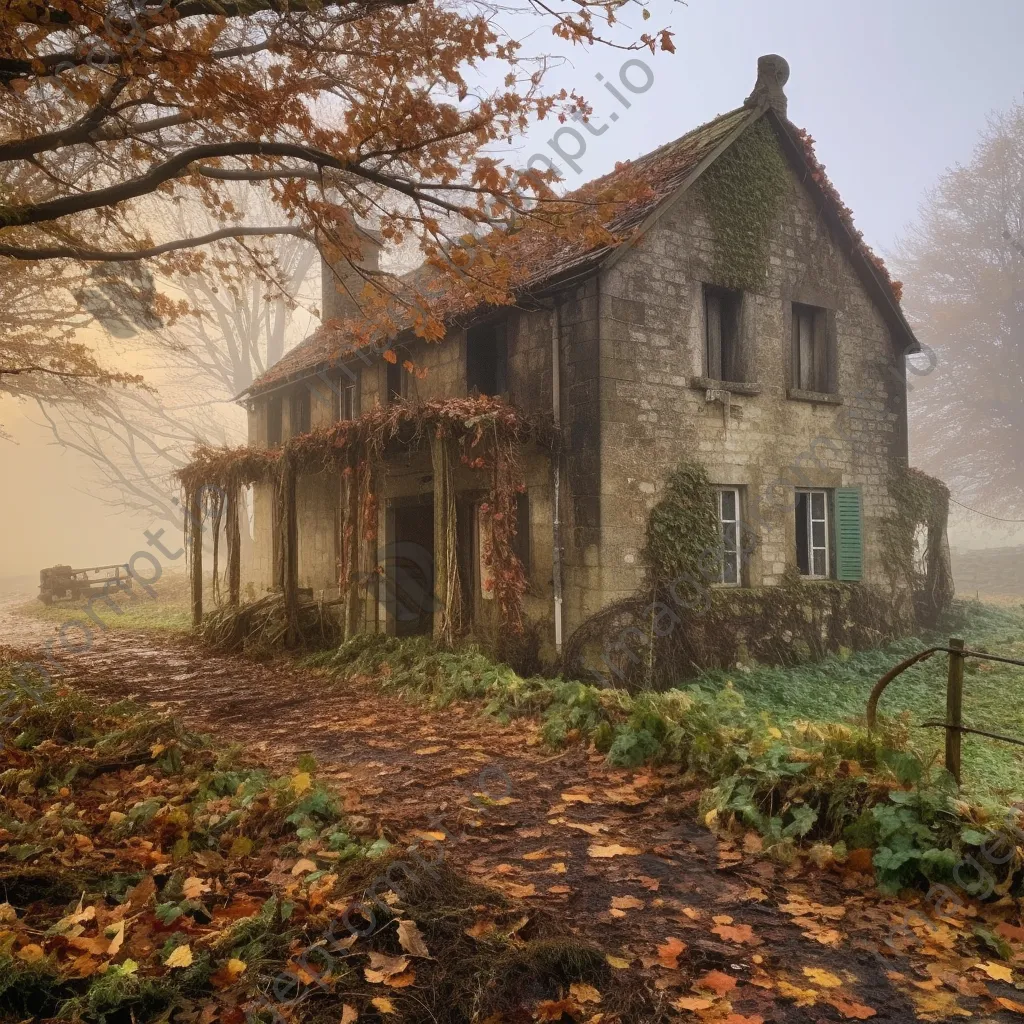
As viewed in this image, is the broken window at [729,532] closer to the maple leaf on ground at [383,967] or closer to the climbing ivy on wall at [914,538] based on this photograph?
the climbing ivy on wall at [914,538]

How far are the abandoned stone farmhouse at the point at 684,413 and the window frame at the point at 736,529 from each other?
0.05 m

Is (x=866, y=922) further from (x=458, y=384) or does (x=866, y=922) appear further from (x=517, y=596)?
(x=458, y=384)

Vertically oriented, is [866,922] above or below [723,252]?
below

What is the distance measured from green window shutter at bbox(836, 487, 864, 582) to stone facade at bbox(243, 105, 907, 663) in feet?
0.96

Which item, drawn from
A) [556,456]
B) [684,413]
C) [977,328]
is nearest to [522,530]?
[556,456]

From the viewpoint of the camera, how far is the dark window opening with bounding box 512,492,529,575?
11.0 metres

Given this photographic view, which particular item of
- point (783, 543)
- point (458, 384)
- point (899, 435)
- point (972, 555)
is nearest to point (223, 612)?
point (458, 384)

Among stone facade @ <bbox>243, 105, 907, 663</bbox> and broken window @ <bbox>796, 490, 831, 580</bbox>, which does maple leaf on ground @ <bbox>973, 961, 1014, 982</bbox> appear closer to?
stone facade @ <bbox>243, 105, 907, 663</bbox>

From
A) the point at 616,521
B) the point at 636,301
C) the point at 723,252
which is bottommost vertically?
the point at 616,521

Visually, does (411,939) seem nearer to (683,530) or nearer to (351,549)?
(683,530)

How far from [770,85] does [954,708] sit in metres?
11.3

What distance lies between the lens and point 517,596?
9.95 m

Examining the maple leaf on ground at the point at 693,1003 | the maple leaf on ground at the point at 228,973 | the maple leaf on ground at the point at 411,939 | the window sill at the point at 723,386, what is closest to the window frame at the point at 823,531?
the window sill at the point at 723,386

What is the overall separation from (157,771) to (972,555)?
35913mm
